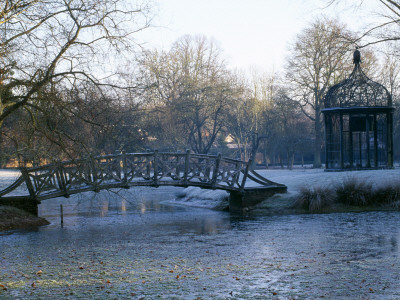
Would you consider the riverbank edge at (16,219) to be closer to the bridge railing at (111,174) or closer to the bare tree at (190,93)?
the bridge railing at (111,174)

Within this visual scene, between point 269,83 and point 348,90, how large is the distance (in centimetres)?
3233

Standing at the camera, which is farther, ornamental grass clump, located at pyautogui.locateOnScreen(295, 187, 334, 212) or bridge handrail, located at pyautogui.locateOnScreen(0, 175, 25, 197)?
ornamental grass clump, located at pyautogui.locateOnScreen(295, 187, 334, 212)

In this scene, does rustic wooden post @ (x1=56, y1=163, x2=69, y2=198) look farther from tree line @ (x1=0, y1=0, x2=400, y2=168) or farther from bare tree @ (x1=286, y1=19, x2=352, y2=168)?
bare tree @ (x1=286, y1=19, x2=352, y2=168)

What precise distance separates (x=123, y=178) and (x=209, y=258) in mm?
9594

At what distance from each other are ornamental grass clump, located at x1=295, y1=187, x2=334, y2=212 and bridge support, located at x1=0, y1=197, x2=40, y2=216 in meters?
9.87

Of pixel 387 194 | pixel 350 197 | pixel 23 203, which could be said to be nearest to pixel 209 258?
pixel 23 203

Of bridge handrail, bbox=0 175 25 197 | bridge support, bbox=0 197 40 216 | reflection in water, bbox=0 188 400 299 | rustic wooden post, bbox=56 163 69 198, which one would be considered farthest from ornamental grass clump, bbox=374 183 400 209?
bridge handrail, bbox=0 175 25 197

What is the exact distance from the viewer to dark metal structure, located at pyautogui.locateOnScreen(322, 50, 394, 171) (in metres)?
27.7

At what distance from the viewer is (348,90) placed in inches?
1107

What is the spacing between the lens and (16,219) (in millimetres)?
18969

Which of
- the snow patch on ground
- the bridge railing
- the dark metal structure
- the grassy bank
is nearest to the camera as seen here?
the bridge railing

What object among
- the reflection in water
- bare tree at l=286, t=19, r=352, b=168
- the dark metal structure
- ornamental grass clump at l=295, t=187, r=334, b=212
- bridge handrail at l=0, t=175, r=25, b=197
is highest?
bare tree at l=286, t=19, r=352, b=168

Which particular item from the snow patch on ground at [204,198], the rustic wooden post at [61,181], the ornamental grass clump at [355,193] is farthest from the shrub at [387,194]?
the rustic wooden post at [61,181]

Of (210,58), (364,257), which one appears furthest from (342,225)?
(210,58)
